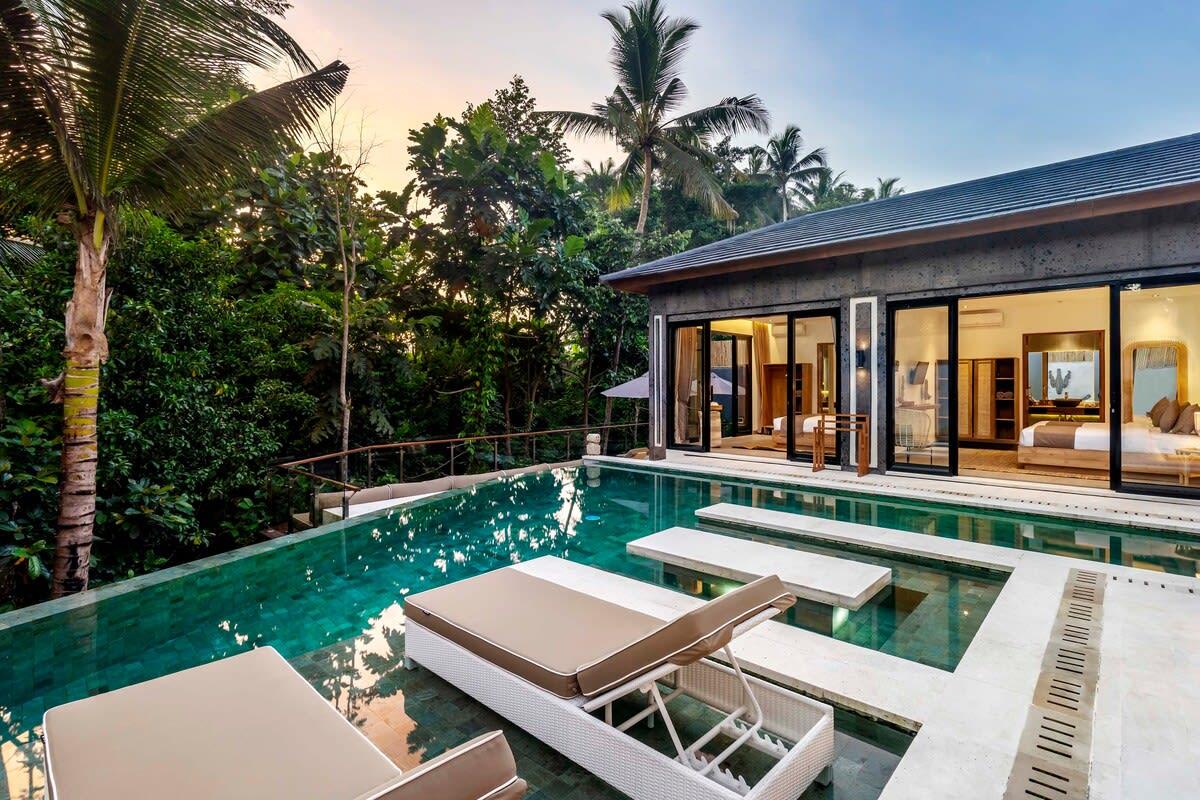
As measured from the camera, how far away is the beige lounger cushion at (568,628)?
2143 mm

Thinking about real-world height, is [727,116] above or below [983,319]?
above

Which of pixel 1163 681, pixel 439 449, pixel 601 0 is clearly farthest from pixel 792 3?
pixel 1163 681

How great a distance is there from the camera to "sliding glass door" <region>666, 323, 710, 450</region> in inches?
429

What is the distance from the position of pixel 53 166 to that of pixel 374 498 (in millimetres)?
4645

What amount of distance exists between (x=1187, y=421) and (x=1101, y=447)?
90 centimetres

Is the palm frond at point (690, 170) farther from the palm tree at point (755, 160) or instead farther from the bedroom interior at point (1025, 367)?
the palm tree at point (755, 160)

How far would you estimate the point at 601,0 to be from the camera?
1603 centimetres

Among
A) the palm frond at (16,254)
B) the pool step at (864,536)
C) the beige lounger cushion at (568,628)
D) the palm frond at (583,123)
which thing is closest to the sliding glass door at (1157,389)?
the pool step at (864,536)

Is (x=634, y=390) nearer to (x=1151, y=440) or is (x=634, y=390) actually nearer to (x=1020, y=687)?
(x=1151, y=440)

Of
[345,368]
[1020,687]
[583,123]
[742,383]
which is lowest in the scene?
[1020,687]

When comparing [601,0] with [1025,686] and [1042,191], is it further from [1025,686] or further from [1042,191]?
[1025,686]

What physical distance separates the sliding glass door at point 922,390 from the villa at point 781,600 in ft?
0.12

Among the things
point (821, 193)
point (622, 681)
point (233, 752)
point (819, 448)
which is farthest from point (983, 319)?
point (821, 193)

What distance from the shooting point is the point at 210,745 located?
6.03 feet
